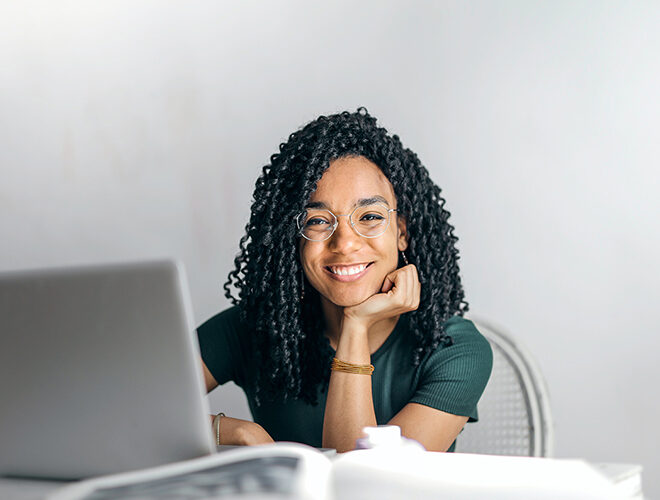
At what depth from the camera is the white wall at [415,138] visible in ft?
6.66

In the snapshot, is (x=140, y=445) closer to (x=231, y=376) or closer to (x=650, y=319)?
(x=231, y=376)

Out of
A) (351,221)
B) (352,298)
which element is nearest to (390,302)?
(352,298)

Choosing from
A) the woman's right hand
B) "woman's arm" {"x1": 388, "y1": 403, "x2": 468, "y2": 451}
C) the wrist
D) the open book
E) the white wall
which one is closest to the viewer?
the open book

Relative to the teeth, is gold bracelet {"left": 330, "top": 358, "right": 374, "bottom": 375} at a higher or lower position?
lower

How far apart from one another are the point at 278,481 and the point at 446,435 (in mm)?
887

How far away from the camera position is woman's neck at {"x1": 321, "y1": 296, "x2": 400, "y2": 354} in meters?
1.59

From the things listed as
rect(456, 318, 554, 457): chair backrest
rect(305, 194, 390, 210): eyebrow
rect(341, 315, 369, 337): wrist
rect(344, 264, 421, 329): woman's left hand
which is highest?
rect(305, 194, 390, 210): eyebrow

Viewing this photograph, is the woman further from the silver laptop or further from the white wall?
the silver laptop

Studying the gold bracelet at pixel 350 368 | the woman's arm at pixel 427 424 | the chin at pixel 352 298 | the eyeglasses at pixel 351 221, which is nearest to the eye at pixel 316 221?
the eyeglasses at pixel 351 221

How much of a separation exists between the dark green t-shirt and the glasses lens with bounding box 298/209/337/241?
27 centimetres

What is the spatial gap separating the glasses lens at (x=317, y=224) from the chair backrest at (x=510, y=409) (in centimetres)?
48

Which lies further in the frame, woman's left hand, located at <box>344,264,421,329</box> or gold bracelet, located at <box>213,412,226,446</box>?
woman's left hand, located at <box>344,264,421,329</box>

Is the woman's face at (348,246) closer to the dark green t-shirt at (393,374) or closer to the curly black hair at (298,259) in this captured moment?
the curly black hair at (298,259)

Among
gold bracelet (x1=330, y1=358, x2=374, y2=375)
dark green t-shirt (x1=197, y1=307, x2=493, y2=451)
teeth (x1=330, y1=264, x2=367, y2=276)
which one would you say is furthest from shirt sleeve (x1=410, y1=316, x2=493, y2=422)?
teeth (x1=330, y1=264, x2=367, y2=276)
